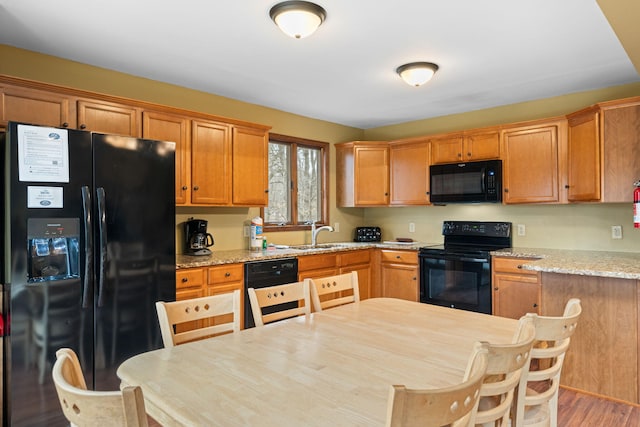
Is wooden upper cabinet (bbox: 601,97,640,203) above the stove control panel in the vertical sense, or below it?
above

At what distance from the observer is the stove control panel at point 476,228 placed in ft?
14.2

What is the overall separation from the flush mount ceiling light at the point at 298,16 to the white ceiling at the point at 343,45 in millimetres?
77

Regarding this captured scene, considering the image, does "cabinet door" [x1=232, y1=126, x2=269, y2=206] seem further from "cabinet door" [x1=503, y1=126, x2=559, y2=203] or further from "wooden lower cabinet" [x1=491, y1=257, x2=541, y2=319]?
"cabinet door" [x1=503, y1=126, x2=559, y2=203]

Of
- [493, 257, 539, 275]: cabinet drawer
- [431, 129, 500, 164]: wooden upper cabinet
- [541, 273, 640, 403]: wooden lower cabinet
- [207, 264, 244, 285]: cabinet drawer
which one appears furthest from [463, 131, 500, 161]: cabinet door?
[207, 264, 244, 285]: cabinet drawer

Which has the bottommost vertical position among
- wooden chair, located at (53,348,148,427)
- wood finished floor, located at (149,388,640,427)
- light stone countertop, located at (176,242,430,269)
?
wood finished floor, located at (149,388,640,427)

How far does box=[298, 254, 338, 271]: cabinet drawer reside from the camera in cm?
389

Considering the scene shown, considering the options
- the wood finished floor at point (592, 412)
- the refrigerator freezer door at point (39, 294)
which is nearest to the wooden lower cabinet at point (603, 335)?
the wood finished floor at point (592, 412)

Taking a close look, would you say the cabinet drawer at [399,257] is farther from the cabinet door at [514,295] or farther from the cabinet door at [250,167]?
the cabinet door at [250,167]

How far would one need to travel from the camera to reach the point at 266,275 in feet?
11.5

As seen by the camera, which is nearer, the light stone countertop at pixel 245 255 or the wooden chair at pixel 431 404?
the wooden chair at pixel 431 404

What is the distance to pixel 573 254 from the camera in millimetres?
3574

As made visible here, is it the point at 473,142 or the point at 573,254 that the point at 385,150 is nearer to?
the point at 473,142

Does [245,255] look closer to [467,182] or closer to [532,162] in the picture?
[467,182]

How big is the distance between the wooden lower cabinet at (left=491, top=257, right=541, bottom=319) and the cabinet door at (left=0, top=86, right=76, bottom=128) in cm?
363
